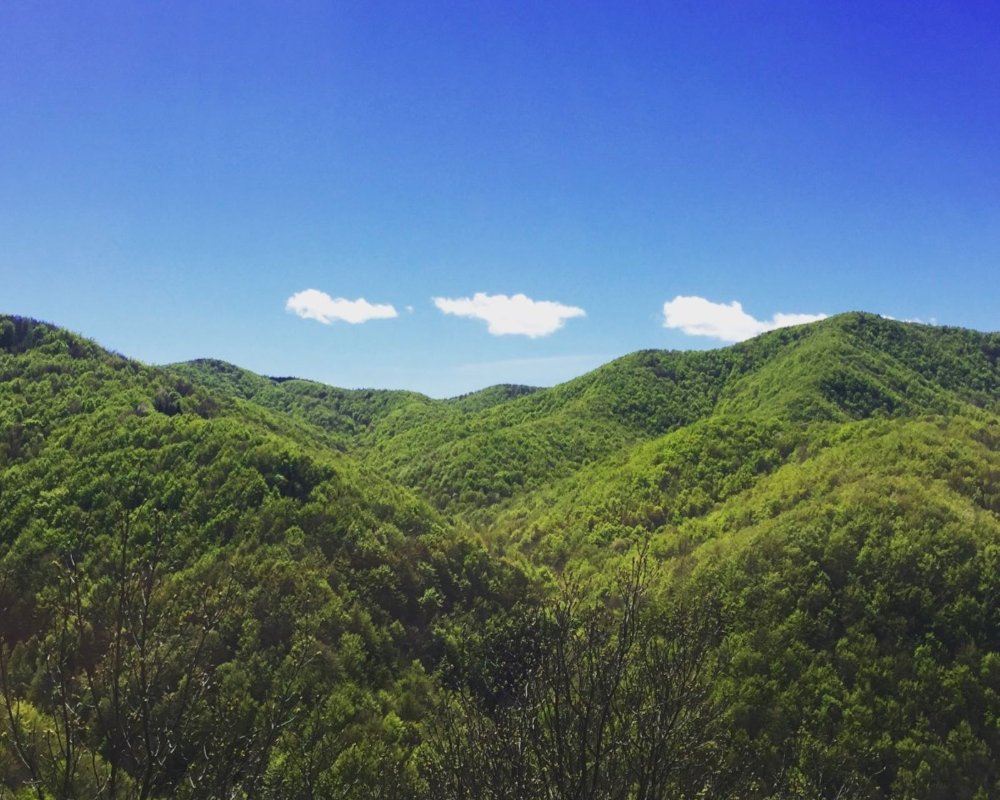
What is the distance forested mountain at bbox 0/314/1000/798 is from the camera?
11148 mm

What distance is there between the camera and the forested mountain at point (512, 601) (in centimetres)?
1115

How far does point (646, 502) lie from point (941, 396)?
7989cm

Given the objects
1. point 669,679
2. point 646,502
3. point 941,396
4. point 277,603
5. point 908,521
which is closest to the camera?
point 669,679

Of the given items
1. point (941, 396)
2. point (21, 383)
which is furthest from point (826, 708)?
point (941, 396)


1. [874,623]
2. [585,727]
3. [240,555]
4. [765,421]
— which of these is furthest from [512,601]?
[765,421]

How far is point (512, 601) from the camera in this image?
49906 mm

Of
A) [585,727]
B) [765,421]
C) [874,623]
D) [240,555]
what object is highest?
[765,421]

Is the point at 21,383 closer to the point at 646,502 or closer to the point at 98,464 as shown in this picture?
the point at 98,464

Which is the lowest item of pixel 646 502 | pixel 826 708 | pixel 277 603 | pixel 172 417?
pixel 826 708

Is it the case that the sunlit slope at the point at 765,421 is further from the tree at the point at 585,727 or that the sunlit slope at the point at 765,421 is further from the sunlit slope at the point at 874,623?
the tree at the point at 585,727

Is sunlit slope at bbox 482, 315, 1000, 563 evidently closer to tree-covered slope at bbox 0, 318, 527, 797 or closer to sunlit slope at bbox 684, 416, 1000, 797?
sunlit slope at bbox 684, 416, 1000, 797

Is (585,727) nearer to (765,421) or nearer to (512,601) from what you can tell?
(512,601)

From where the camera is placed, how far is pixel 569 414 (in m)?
118

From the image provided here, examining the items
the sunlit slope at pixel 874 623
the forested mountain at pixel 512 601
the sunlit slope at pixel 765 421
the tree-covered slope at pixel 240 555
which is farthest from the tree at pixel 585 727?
the sunlit slope at pixel 765 421
